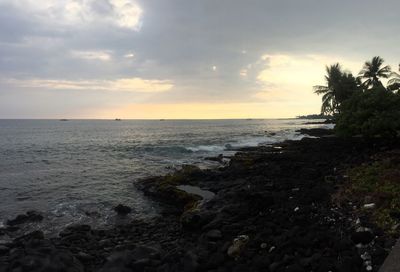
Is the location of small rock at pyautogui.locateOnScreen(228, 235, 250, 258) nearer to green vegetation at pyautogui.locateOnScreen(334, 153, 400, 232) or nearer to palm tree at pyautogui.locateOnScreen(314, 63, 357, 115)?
green vegetation at pyautogui.locateOnScreen(334, 153, 400, 232)

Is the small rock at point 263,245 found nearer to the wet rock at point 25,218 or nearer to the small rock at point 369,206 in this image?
the small rock at point 369,206

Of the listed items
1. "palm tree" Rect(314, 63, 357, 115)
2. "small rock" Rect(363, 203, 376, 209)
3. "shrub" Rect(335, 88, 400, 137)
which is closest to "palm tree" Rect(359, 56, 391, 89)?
"palm tree" Rect(314, 63, 357, 115)

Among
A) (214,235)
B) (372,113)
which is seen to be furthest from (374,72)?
(214,235)

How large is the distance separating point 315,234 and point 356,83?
3894 cm

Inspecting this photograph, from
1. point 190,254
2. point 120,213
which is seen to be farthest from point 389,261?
point 120,213

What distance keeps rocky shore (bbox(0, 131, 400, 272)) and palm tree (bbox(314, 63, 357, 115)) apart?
92.8 ft

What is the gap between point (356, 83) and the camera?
142ft

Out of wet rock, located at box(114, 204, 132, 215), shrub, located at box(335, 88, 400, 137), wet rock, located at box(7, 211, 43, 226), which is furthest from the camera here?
shrub, located at box(335, 88, 400, 137)

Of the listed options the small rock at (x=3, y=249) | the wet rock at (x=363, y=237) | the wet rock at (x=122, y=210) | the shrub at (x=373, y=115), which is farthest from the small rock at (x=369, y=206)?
the shrub at (x=373, y=115)

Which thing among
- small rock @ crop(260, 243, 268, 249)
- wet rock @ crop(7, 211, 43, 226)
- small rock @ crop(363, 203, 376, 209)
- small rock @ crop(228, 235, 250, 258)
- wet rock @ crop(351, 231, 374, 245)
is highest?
small rock @ crop(363, 203, 376, 209)

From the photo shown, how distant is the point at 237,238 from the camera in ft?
33.2

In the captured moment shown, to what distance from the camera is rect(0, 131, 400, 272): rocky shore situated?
306 inches

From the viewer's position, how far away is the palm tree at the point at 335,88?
141 feet

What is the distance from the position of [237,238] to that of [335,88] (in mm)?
38227
